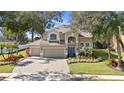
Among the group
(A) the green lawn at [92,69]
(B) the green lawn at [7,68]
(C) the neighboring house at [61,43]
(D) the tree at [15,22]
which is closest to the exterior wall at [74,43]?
(C) the neighboring house at [61,43]

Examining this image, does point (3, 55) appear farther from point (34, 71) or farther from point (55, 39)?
point (55, 39)

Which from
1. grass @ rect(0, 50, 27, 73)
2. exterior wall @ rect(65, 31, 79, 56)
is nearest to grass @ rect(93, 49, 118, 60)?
exterior wall @ rect(65, 31, 79, 56)

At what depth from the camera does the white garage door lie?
820cm

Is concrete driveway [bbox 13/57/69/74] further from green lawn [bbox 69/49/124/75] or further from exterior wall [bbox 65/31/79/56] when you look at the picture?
exterior wall [bbox 65/31/79/56]

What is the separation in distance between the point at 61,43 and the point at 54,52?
0.31 meters

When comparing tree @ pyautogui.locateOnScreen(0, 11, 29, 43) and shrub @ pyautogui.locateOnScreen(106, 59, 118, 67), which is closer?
tree @ pyautogui.locateOnScreen(0, 11, 29, 43)

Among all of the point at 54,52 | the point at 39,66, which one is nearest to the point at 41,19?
the point at 54,52

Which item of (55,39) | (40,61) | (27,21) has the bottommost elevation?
(40,61)

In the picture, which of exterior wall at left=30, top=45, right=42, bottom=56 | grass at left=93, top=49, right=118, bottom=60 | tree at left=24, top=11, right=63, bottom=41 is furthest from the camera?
exterior wall at left=30, top=45, right=42, bottom=56

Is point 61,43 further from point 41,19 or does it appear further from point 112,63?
point 112,63

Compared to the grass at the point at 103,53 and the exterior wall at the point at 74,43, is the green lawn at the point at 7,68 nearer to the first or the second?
the exterior wall at the point at 74,43

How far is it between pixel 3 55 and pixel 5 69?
382 mm
